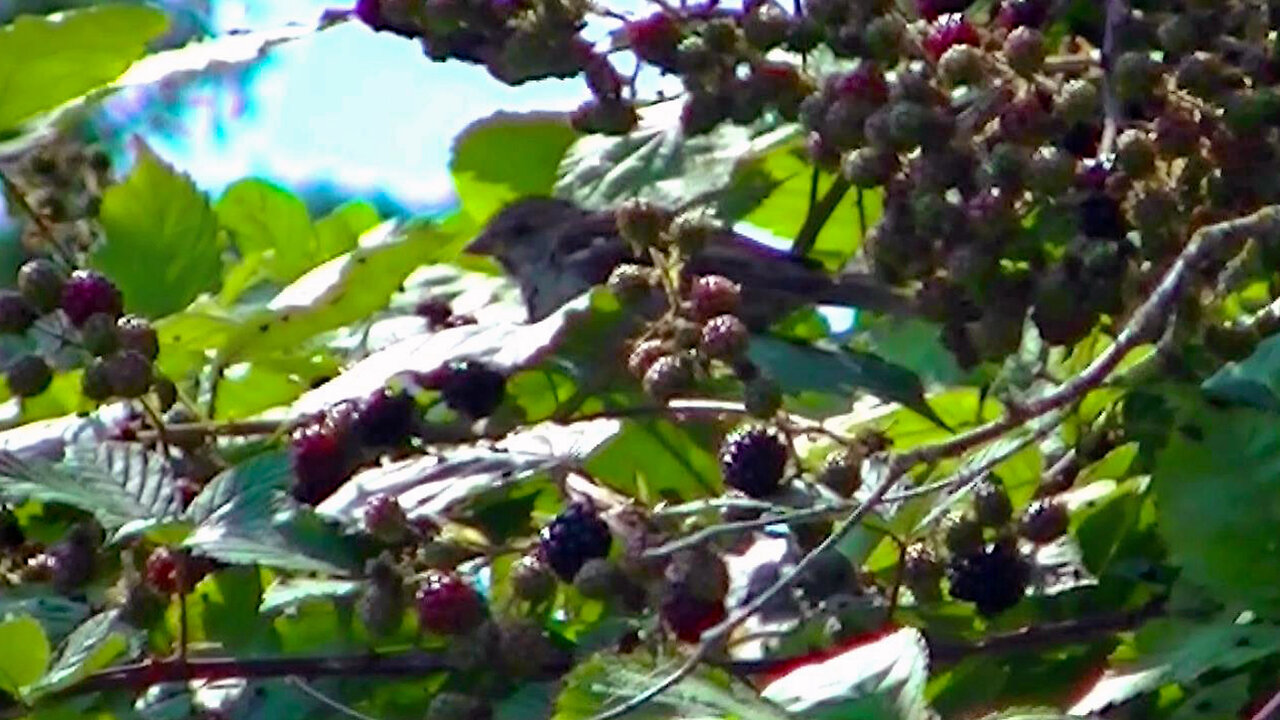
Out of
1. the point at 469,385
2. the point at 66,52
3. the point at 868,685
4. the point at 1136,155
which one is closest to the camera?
the point at 868,685

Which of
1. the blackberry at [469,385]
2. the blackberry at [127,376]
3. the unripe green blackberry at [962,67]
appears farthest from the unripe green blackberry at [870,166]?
the blackberry at [127,376]

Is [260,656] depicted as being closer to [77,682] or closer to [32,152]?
[77,682]

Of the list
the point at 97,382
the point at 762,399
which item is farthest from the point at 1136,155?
the point at 97,382

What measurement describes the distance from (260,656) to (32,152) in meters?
0.30

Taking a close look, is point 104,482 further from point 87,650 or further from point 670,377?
point 670,377

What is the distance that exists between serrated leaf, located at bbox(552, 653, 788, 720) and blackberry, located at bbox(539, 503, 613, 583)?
0.22 ft

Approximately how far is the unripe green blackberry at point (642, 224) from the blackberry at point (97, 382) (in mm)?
170

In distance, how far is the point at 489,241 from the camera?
2.78 feet

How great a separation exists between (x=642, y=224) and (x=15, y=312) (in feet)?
0.76

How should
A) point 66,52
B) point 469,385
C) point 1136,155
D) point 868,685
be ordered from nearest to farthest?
1. point 868,685
2. point 1136,155
3. point 469,385
4. point 66,52

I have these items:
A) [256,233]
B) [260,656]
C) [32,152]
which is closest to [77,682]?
[260,656]

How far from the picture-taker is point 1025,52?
705 mm

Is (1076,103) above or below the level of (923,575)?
above

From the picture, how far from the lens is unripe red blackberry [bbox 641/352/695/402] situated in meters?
0.69
